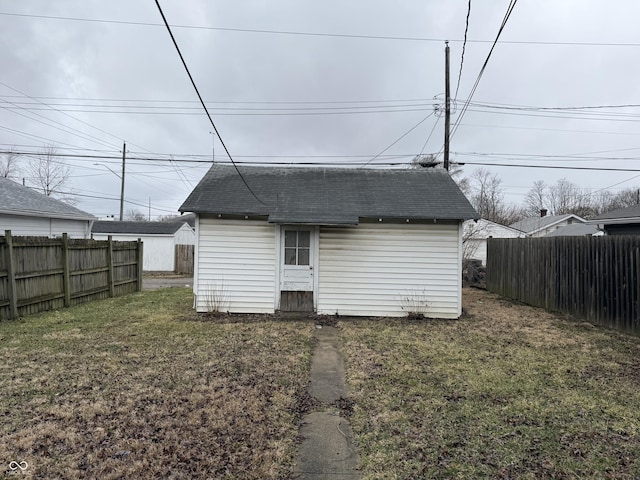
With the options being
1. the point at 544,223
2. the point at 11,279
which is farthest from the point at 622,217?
the point at 544,223

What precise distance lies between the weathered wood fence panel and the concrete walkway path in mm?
19659

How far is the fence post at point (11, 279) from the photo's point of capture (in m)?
7.77

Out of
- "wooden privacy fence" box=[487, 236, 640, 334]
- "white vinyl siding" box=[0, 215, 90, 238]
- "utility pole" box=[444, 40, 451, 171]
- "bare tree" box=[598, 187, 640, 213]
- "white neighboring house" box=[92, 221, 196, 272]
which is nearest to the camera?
"wooden privacy fence" box=[487, 236, 640, 334]

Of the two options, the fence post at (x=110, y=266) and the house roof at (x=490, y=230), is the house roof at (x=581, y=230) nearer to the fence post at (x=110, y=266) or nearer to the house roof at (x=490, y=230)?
the house roof at (x=490, y=230)

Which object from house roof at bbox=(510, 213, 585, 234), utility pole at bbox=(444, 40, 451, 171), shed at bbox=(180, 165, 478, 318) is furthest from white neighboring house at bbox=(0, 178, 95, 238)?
house roof at bbox=(510, 213, 585, 234)

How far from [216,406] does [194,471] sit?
45.2 inches

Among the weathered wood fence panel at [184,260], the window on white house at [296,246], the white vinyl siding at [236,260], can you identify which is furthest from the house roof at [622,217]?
the weathered wood fence panel at [184,260]

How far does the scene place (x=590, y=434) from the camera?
137 inches

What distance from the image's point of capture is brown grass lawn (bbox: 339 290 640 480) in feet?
9.91

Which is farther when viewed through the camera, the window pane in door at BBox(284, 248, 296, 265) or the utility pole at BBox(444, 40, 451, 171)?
the utility pole at BBox(444, 40, 451, 171)

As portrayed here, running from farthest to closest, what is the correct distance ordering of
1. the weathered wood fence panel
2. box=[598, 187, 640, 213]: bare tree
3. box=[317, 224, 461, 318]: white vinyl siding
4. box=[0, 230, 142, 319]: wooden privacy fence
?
box=[598, 187, 640, 213]: bare tree < the weathered wood fence panel < box=[317, 224, 461, 318]: white vinyl siding < box=[0, 230, 142, 319]: wooden privacy fence

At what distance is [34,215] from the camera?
12.2 meters

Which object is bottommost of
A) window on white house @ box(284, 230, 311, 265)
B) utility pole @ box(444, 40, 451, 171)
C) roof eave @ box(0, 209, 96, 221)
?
window on white house @ box(284, 230, 311, 265)

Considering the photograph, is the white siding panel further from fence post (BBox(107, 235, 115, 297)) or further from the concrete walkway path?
the concrete walkway path
